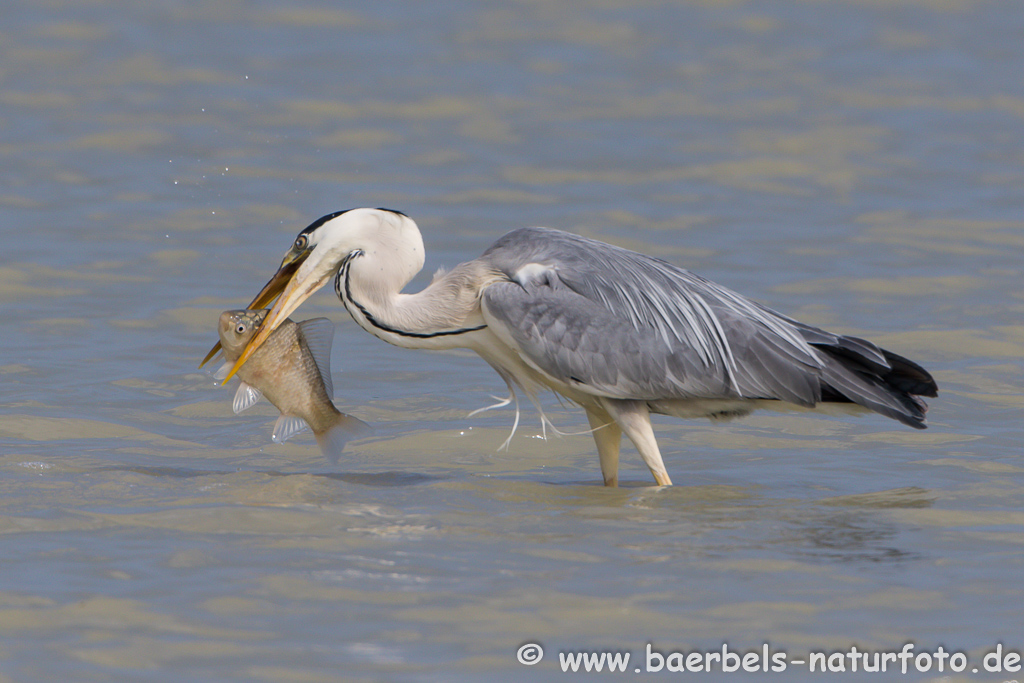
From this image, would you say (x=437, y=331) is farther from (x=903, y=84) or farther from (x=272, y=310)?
(x=903, y=84)

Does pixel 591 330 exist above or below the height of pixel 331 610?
above

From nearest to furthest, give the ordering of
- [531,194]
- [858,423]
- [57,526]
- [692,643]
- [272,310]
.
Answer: [692,643]
[57,526]
[272,310]
[858,423]
[531,194]

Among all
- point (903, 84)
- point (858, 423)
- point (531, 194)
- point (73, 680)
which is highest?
point (903, 84)

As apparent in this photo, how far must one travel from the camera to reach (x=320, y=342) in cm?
750

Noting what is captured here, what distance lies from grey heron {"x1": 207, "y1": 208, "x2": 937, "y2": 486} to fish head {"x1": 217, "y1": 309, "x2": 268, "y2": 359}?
49 mm

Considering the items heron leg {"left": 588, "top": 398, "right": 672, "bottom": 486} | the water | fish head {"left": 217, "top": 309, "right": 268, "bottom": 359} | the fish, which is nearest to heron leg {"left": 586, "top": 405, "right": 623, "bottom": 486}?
heron leg {"left": 588, "top": 398, "right": 672, "bottom": 486}

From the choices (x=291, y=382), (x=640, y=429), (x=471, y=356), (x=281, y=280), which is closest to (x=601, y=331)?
(x=640, y=429)

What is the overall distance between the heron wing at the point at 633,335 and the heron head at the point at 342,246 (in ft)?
1.65

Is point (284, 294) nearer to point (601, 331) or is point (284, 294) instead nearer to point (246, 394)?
A: point (246, 394)

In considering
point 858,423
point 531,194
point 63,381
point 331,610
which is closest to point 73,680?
point 331,610

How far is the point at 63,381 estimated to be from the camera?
10102mm

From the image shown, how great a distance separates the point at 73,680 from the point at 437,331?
332 cm

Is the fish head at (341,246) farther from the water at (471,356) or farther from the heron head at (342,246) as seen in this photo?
the water at (471,356)

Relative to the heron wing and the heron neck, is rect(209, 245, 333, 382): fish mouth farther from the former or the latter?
the heron wing
